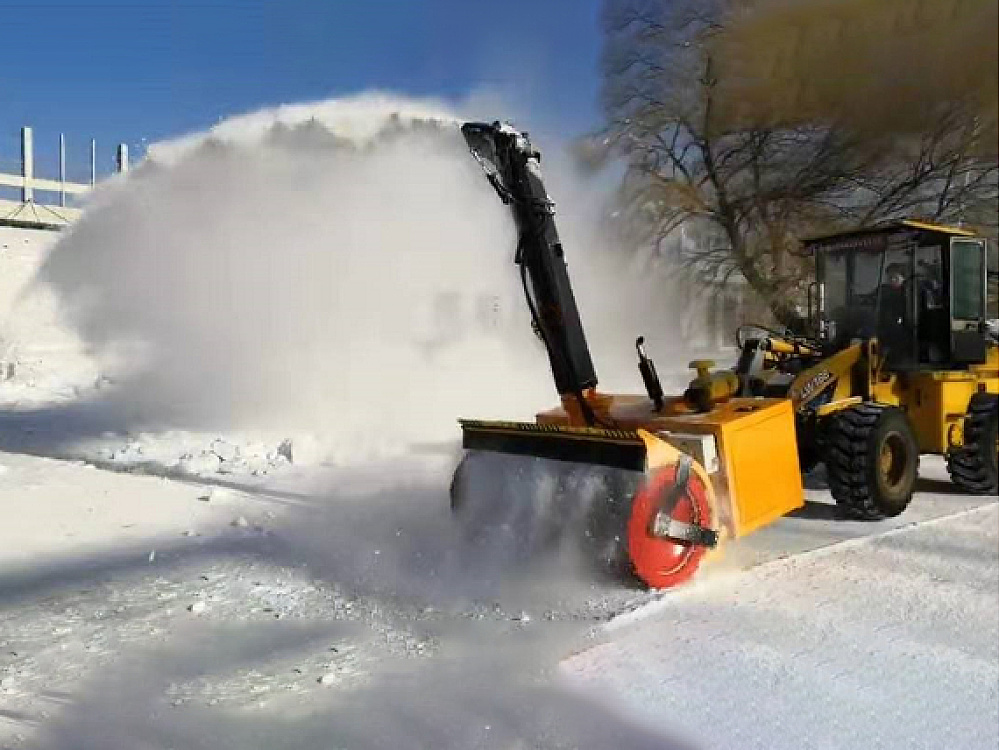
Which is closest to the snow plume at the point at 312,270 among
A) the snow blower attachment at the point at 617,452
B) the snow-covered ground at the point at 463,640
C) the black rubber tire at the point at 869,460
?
the snow-covered ground at the point at 463,640

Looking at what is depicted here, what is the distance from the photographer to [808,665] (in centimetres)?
323

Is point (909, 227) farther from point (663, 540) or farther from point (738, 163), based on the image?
point (738, 163)

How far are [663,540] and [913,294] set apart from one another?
3.26 m

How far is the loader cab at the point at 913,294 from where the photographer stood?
20.1 feet

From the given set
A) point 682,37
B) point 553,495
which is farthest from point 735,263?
point 553,495

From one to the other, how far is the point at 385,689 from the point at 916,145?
843 cm

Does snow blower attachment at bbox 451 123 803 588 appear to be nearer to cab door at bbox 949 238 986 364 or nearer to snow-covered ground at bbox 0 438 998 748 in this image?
snow-covered ground at bbox 0 438 998 748

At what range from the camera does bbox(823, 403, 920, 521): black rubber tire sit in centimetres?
535

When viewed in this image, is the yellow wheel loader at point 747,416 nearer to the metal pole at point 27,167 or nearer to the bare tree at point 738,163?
the bare tree at point 738,163

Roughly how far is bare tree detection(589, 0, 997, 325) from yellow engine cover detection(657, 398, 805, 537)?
409cm

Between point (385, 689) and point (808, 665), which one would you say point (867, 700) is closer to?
point (808, 665)

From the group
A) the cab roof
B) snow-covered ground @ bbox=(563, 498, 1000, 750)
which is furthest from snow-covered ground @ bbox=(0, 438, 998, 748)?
the cab roof

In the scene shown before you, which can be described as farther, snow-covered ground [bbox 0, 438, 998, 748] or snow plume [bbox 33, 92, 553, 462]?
snow plume [bbox 33, 92, 553, 462]

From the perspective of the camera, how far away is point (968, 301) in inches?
248
